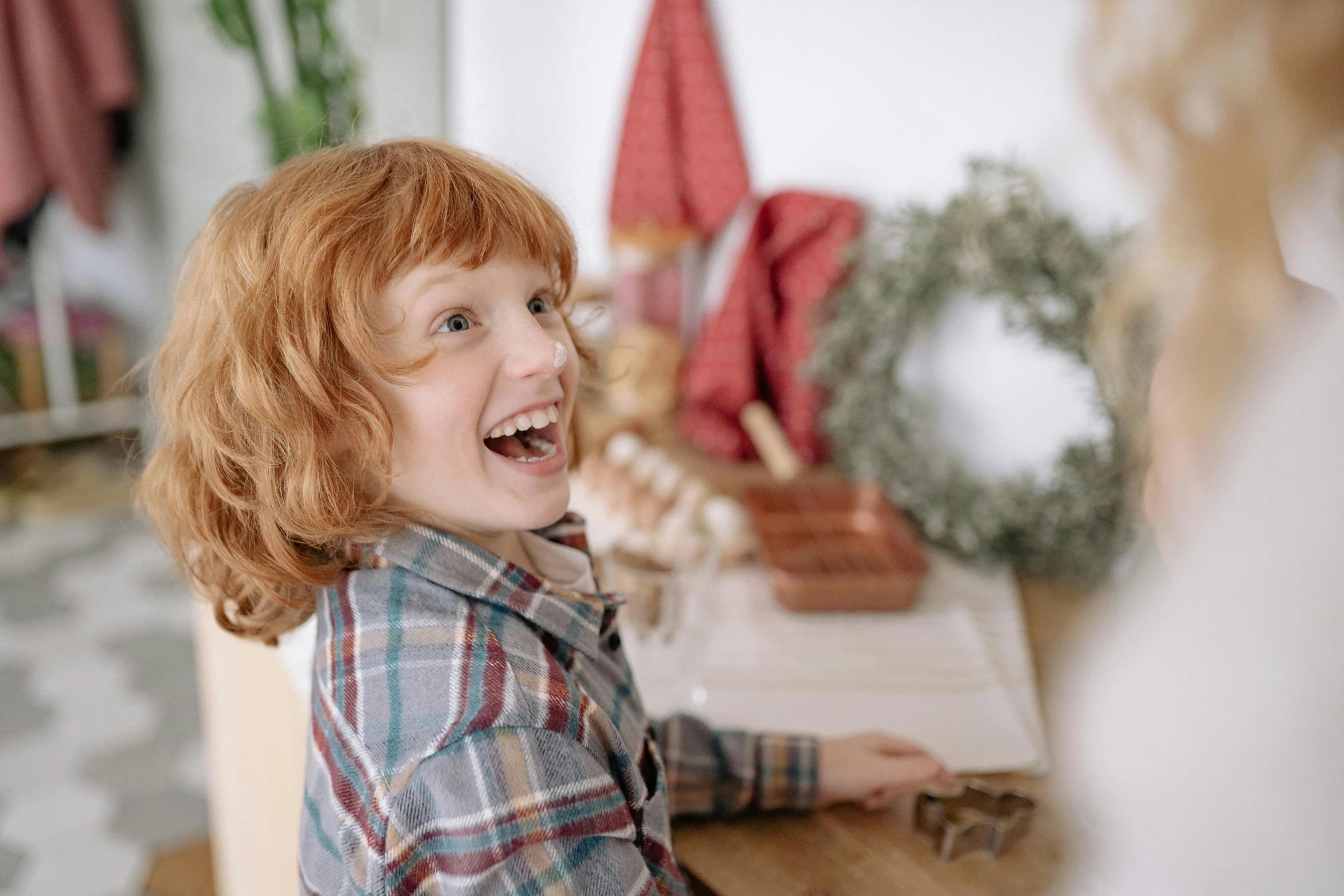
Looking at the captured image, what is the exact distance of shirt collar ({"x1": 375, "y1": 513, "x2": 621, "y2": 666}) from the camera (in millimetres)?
650

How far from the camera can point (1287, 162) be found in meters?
0.33

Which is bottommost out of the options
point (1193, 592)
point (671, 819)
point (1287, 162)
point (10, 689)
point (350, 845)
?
point (10, 689)

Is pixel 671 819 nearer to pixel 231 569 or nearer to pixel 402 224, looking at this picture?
pixel 231 569

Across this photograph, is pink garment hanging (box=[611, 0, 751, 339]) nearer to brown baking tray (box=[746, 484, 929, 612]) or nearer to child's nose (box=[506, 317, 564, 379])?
brown baking tray (box=[746, 484, 929, 612])

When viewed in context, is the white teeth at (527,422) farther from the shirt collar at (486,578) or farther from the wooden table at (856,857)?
the wooden table at (856,857)

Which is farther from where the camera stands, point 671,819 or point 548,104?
point 548,104

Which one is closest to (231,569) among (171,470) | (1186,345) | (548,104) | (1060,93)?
(171,470)

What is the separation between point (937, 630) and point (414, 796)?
2.21ft

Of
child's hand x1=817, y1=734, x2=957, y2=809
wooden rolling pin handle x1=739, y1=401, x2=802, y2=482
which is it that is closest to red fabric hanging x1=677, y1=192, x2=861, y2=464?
wooden rolling pin handle x1=739, y1=401, x2=802, y2=482

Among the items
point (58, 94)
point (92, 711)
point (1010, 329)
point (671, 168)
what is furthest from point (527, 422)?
point (58, 94)

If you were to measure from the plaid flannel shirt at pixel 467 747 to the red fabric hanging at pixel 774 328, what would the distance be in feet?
2.68

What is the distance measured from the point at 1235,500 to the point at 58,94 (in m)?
2.92

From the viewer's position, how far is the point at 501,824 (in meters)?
0.56

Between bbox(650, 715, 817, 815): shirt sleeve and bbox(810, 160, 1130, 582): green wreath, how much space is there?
1.57ft
